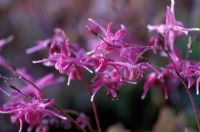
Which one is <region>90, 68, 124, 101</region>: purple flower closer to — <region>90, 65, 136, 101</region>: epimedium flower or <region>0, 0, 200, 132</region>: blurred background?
<region>90, 65, 136, 101</region>: epimedium flower

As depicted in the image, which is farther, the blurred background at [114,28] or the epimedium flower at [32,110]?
the blurred background at [114,28]

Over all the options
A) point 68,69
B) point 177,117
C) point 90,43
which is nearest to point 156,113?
point 177,117

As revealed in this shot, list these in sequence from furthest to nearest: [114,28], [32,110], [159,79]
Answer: [114,28] < [159,79] < [32,110]

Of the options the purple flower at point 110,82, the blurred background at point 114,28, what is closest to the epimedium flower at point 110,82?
the purple flower at point 110,82

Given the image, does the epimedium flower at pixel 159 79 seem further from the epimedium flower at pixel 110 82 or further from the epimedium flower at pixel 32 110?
the epimedium flower at pixel 32 110

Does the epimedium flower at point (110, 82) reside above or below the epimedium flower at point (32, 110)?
above

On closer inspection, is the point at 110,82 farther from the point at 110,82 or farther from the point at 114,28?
the point at 114,28

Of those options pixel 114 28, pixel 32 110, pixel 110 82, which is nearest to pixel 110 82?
pixel 110 82

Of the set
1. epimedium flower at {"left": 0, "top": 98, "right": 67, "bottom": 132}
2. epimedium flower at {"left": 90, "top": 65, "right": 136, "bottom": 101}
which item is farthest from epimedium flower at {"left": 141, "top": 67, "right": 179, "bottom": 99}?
epimedium flower at {"left": 0, "top": 98, "right": 67, "bottom": 132}
